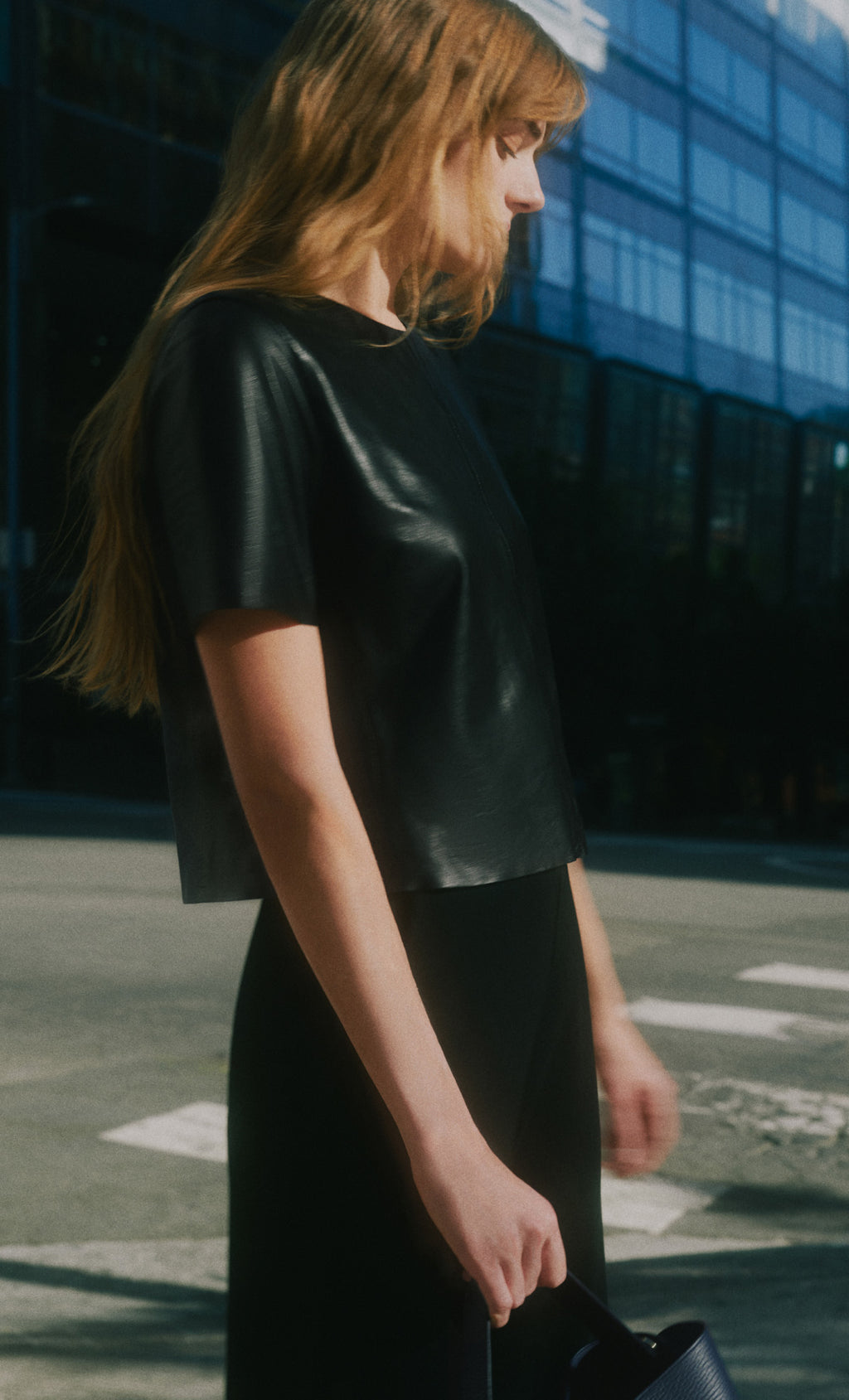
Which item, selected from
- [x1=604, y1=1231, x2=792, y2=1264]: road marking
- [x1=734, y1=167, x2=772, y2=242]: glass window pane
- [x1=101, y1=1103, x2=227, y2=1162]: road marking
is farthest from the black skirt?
[x1=734, y1=167, x2=772, y2=242]: glass window pane

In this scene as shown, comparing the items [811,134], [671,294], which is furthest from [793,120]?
[671,294]

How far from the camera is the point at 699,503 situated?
4203 centimetres

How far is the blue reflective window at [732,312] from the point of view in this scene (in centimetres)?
4253

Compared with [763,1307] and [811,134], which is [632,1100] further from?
[811,134]

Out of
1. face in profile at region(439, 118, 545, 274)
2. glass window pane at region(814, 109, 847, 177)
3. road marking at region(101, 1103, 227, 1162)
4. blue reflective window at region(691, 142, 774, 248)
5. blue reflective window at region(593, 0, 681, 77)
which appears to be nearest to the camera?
face in profile at region(439, 118, 545, 274)

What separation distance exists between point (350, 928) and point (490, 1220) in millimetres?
233

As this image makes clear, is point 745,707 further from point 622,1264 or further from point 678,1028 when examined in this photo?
point 622,1264

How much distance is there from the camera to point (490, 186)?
1.37 metres

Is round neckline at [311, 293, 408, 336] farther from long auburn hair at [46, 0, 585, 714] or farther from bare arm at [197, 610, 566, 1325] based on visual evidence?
bare arm at [197, 610, 566, 1325]

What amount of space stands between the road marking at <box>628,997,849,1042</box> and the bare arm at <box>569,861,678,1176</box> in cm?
564

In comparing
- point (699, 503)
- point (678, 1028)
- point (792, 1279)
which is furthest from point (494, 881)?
point (699, 503)

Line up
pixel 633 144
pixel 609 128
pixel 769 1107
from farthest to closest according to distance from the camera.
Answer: pixel 633 144 < pixel 609 128 < pixel 769 1107

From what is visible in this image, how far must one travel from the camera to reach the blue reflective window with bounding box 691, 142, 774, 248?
43.2m

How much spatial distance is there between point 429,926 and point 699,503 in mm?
41763
